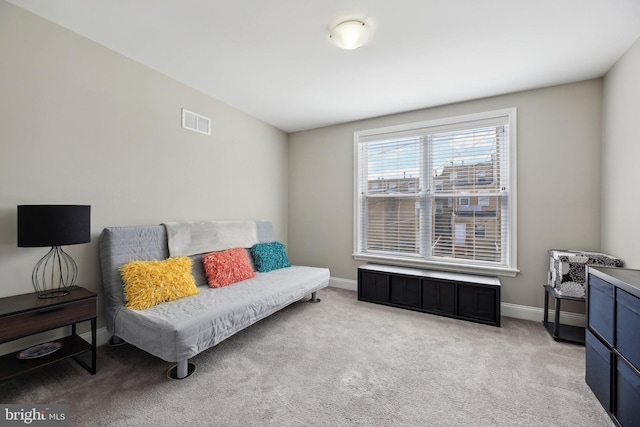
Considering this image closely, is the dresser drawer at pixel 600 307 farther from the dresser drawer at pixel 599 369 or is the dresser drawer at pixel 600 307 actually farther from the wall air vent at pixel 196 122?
the wall air vent at pixel 196 122

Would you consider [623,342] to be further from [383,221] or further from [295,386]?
[383,221]

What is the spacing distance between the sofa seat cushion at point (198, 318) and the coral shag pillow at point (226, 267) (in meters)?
0.10

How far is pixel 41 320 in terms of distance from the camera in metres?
1.74

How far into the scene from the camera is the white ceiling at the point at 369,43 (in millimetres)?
1889

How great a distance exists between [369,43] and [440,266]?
2.68 meters

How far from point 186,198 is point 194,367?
1.77m

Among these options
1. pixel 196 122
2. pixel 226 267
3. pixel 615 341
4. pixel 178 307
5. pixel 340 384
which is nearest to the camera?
pixel 615 341

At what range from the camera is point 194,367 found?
2.06 m

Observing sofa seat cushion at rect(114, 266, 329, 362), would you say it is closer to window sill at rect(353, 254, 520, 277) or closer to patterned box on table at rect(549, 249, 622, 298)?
→ window sill at rect(353, 254, 520, 277)

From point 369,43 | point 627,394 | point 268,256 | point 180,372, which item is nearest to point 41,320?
point 180,372

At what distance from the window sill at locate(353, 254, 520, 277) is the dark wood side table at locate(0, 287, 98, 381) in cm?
308

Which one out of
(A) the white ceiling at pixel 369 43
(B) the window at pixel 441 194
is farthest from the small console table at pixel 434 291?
(A) the white ceiling at pixel 369 43

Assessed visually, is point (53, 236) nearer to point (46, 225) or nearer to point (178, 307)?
point (46, 225)

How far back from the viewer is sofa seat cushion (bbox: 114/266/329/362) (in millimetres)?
1840
